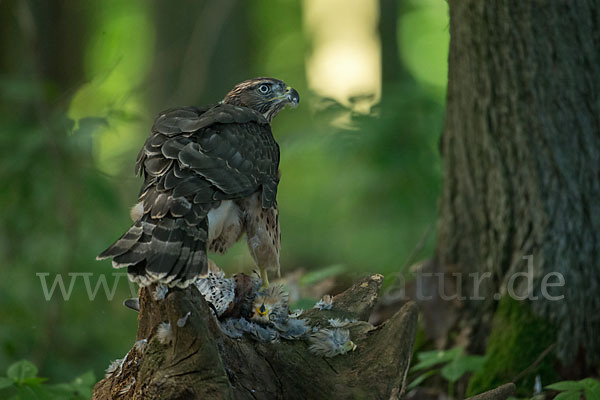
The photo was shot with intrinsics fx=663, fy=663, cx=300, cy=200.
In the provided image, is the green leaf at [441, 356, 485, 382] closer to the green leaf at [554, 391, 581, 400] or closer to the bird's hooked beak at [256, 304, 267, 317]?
the green leaf at [554, 391, 581, 400]

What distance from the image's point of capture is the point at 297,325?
8.86ft

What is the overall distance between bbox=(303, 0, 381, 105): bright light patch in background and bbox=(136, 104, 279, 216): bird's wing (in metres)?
11.6

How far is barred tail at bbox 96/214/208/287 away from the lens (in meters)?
2.22

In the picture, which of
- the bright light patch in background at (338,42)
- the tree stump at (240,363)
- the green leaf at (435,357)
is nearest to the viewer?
the tree stump at (240,363)

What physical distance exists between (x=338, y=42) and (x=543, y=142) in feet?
45.8

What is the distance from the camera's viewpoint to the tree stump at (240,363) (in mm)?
2191

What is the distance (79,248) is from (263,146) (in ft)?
9.62

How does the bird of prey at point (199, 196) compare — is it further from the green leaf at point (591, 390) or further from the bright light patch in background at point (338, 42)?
the bright light patch in background at point (338, 42)

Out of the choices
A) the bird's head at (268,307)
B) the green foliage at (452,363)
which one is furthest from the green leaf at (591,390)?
the bird's head at (268,307)

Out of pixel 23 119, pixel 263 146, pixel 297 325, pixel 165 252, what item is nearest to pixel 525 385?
pixel 297 325

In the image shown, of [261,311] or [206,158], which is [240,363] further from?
[206,158]

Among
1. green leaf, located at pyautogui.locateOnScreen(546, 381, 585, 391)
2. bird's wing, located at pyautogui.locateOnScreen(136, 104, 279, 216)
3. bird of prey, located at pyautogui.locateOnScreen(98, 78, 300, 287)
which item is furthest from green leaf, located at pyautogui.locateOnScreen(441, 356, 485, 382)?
bird's wing, located at pyautogui.locateOnScreen(136, 104, 279, 216)

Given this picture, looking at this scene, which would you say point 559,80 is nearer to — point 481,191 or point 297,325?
point 481,191

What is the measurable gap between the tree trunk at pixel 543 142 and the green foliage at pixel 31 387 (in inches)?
92.0
